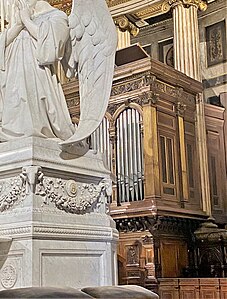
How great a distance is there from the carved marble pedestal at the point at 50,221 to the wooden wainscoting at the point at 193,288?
13.1 ft

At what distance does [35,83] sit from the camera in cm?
366

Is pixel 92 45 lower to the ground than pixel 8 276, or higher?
higher

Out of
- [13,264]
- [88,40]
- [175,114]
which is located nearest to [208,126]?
[175,114]

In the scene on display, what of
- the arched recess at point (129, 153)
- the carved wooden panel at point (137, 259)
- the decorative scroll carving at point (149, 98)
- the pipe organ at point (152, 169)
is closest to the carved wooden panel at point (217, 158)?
the pipe organ at point (152, 169)

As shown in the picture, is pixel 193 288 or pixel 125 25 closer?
pixel 193 288

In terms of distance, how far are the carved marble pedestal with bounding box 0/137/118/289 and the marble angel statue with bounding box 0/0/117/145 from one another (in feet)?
0.61

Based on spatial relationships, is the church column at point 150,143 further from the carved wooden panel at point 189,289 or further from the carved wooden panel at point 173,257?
the carved wooden panel at point 189,289

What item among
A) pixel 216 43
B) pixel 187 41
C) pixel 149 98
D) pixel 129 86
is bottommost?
Answer: pixel 149 98

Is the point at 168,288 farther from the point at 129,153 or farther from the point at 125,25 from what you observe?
the point at 125,25

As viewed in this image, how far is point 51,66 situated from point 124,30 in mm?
7605

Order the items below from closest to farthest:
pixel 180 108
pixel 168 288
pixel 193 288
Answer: pixel 193 288
pixel 168 288
pixel 180 108

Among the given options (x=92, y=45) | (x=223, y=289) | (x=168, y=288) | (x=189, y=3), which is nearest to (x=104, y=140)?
(x=168, y=288)

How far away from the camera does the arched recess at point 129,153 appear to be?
859 cm

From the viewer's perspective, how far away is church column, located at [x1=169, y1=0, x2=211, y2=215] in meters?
9.57
